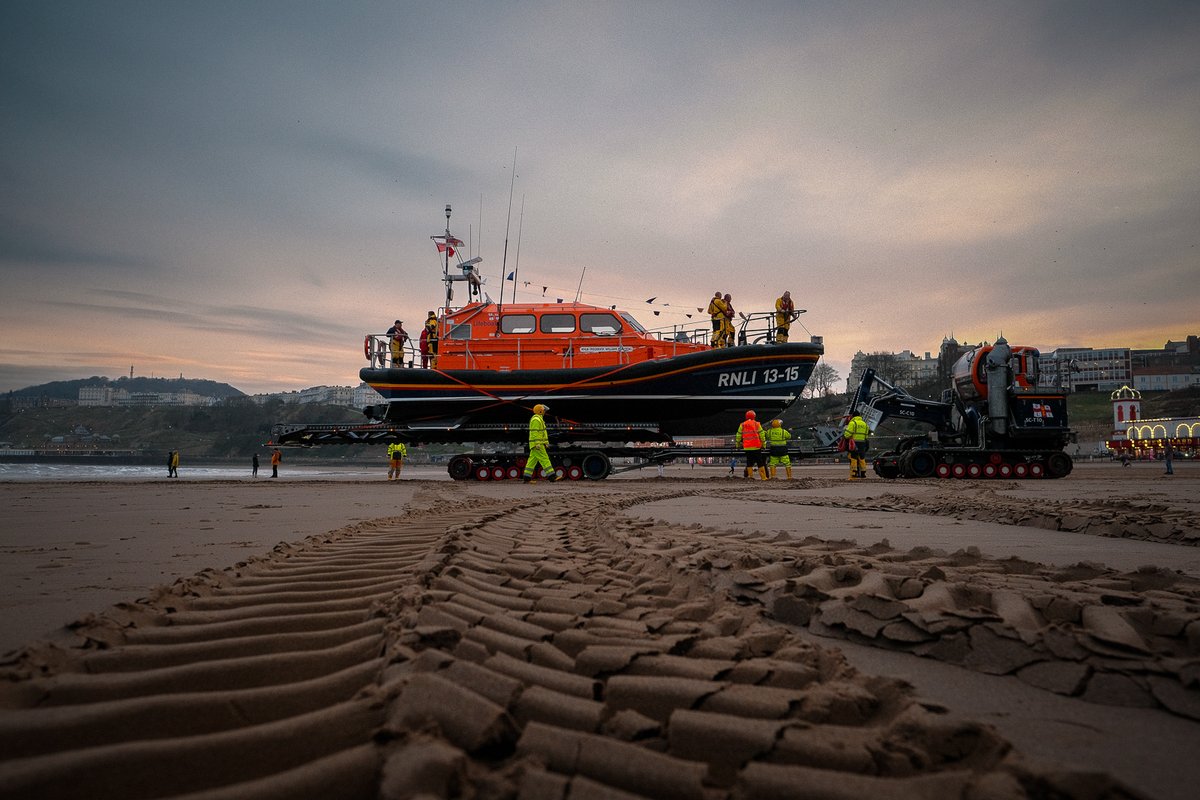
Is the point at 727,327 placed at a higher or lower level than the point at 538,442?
higher

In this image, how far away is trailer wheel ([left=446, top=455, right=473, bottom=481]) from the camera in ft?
44.2

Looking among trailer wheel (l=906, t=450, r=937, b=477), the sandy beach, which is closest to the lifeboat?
trailer wheel (l=906, t=450, r=937, b=477)

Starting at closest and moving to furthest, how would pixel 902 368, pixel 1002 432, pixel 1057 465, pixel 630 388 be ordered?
pixel 630 388 < pixel 1057 465 < pixel 1002 432 < pixel 902 368

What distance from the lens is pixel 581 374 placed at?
1327cm

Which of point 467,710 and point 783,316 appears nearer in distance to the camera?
point 467,710

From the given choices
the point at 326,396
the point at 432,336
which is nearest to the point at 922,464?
the point at 432,336

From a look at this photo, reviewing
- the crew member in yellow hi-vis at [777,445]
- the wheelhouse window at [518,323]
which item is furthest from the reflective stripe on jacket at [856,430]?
the wheelhouse window at [518,323]

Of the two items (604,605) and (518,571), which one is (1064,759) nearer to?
(604,605)

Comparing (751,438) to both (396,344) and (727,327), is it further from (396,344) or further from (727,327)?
(396,344)

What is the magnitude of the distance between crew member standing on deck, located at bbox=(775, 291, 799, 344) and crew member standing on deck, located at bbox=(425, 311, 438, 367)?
7.60 meters

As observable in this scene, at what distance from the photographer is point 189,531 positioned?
14.3 feet

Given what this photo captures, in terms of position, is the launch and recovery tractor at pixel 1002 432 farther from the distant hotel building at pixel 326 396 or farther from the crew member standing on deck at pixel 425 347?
the distant hotel building at pixel 326 396

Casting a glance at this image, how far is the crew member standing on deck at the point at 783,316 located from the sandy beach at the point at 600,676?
10879 mm

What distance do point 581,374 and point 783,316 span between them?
181 inches
